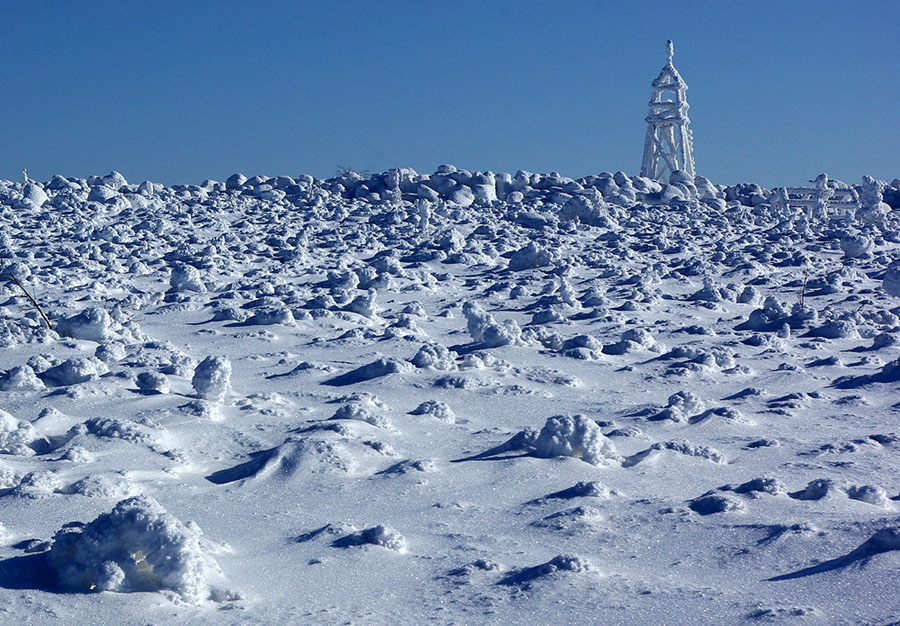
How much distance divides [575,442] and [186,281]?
575 cm

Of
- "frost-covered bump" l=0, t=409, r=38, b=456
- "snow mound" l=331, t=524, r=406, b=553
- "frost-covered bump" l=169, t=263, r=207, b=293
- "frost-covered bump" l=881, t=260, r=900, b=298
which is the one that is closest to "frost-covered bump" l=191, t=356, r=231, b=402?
"frost-covered bump" l=0, t=409, r=38, b=456

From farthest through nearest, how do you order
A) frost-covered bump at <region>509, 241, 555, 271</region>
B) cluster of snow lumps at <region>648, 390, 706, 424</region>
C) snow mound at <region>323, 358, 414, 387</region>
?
1. frost-covered bump at <region>509, 241, 555, 271</region>
2. snow mound at <region>323, 358, 414, 387</region>
3. cluster of snow lumps at <region>648, 390, 706, 424</region>

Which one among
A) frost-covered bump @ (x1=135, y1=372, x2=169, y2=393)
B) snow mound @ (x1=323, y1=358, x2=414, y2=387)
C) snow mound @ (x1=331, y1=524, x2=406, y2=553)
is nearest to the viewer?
snow mound @ (x1=331, y1=524, x2=406, y2=553)

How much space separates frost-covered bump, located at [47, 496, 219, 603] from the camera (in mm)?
2818

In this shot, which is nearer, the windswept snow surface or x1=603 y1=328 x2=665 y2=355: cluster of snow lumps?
the windswept snow surface

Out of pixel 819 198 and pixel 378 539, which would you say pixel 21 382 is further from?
pixel 819 198

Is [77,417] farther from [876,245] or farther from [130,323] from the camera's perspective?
[876,245]

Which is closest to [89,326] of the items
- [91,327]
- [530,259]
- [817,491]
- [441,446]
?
[91,327]

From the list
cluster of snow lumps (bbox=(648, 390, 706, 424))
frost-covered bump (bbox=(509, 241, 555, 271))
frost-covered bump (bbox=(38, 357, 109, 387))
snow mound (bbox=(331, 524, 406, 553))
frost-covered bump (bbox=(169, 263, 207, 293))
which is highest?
frost-covered bump (bbox=(509, 241, 555, 271))

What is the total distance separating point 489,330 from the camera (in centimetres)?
674

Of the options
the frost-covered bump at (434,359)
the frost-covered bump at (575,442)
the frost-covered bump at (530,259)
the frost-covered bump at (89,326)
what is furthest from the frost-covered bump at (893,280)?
the frost-covered bump at (89,326)

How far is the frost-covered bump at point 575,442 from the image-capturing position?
4.28 metres

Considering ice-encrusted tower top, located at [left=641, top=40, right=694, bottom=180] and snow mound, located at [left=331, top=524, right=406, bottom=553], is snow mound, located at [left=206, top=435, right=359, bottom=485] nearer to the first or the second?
snow mound, located at [left=331, top=524, right=406, bottom=553]

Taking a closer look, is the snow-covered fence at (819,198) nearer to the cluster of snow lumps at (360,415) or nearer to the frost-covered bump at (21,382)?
the cluster of snow lumps at (360,415)
